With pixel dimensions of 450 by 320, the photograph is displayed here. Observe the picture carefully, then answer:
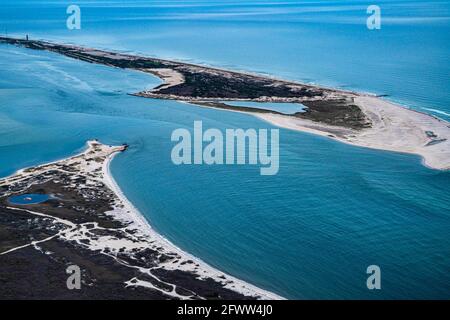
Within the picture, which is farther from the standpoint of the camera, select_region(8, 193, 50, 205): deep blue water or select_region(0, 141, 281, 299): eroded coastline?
select_region(8, 193, 50, 205): deep blue water

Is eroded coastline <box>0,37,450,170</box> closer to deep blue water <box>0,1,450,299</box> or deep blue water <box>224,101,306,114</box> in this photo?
deep blue water <box>224,101,306,114</box>

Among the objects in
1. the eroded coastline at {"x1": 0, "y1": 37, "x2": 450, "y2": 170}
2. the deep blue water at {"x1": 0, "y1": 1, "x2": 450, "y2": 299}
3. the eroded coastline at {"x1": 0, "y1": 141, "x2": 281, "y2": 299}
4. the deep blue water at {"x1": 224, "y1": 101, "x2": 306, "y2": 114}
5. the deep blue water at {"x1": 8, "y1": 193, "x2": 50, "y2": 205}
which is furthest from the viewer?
the deep blue water at {"x1": 224, "y1": 101, "x2": 306, "y2": 114}

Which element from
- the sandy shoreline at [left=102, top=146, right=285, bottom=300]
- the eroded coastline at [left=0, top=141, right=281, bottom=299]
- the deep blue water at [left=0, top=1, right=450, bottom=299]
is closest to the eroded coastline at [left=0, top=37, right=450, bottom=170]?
the deep blue water at [left=0, top=1, right=450, bottom=299]

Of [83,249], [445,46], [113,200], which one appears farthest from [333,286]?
[445,46]

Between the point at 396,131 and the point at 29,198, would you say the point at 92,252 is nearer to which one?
the point at 29,198

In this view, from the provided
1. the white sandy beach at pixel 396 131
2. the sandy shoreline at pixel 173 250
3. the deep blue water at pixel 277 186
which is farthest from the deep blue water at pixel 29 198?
the white sandy beach at pixel 396 131

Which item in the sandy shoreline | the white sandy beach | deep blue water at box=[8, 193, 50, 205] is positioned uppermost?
the white sandy beach
